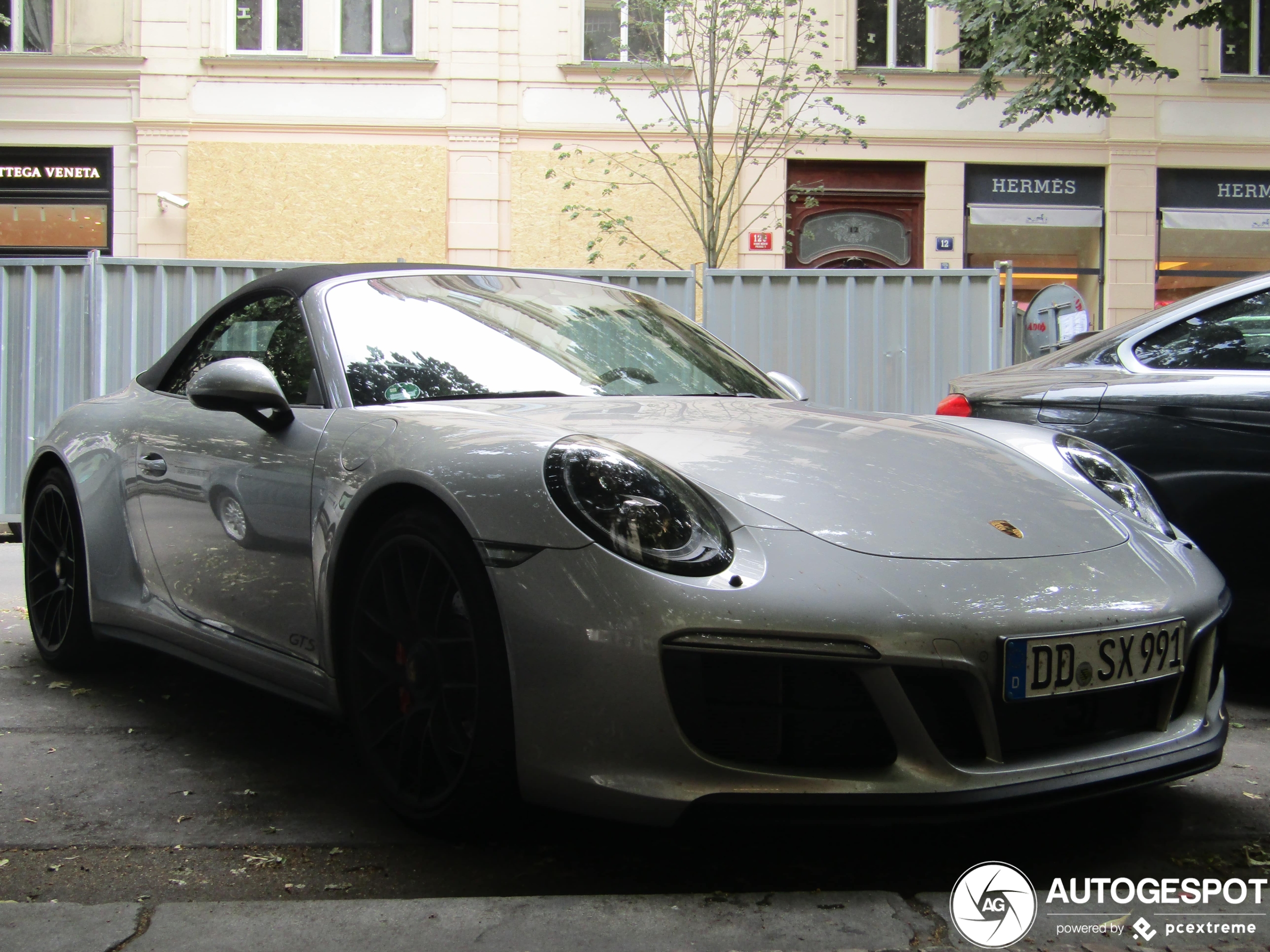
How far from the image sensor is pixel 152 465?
3625 millimetres

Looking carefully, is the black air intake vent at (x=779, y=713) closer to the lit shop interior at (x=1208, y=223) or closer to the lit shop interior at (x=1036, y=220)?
the lit shop interior at (x=1036, y=220)

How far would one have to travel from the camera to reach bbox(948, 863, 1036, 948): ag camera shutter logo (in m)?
2.08

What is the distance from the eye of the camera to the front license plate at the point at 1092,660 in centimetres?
224

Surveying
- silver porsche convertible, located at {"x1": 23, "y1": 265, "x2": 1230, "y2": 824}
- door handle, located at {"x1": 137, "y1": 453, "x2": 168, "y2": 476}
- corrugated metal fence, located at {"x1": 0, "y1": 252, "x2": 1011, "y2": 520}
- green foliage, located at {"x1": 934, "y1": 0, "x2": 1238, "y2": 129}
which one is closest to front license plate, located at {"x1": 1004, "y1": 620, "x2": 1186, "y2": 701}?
silver porsche convertible, located at {"x1": 23, "y1": 265, "x2": 1230, "y2": 824}

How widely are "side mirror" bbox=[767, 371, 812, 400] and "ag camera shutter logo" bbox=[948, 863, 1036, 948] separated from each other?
1.72m

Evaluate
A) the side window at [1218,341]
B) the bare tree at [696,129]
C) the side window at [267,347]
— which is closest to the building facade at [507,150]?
the bare tree at [696,129]

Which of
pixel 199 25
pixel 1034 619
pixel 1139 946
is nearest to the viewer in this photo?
pixel 1139 946

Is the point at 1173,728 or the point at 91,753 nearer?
the point at 1173,728

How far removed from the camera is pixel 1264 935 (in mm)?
2096

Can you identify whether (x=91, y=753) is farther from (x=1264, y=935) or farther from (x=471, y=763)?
(x=1264, y=935)

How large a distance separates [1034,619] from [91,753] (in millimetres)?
2374

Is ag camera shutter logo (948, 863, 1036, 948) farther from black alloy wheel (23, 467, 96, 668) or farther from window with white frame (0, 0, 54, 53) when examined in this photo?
window with white frame (0, 0, 54, 53)

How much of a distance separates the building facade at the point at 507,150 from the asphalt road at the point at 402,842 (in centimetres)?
1235

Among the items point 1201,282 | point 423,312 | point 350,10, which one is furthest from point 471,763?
point 1201,282
